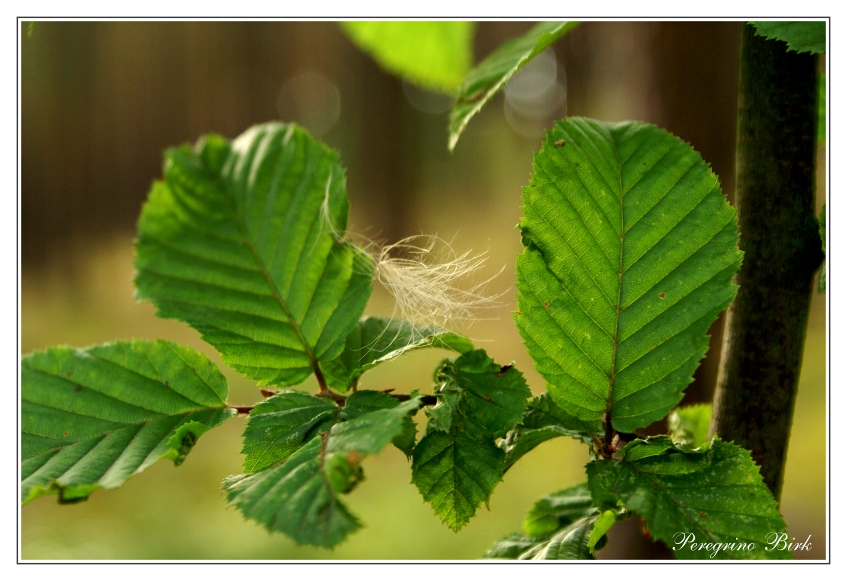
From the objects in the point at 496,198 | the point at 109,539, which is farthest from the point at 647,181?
the point at 496,198

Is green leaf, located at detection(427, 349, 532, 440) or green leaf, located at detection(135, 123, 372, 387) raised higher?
green leaf, located at detection(135, 123, 372, 387)

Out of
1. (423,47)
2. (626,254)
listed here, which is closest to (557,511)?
(626,254)

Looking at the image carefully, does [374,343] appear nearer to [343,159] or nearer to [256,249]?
[256,249]

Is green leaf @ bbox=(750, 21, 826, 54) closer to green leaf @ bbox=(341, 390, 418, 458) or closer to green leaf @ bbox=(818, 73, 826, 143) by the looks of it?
green leaf @ bbox=(818, 73, 826, 143)

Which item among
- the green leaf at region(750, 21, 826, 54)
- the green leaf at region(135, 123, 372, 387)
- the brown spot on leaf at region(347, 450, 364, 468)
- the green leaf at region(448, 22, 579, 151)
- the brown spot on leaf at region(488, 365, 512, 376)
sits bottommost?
the brown spot on leaf at region(347, 450, 364, 468)

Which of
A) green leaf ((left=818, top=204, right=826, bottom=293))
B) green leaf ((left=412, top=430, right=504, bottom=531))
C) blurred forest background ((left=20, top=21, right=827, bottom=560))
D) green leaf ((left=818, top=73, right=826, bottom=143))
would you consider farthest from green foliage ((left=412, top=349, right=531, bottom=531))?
green leaf ((left=818, top=73, right=826, bottom=143))

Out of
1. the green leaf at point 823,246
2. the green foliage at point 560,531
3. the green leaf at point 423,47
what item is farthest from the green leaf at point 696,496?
the green leaf at point 423,47

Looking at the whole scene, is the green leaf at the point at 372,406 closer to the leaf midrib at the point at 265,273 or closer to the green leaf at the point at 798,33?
the leaf midrib at the point at 265,273

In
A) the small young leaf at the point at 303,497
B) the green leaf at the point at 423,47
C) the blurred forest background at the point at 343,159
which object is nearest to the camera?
the small young leaf at the point at 303,497
